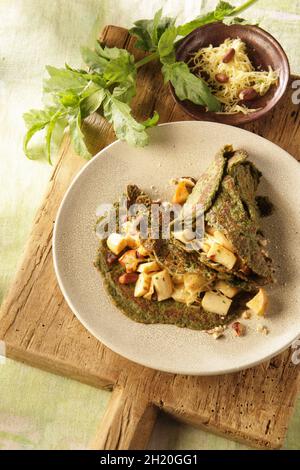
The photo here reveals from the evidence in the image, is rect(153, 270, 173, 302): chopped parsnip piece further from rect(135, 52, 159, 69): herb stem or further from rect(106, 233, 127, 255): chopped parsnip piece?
rect(135, 52, 159, 69): herb stem

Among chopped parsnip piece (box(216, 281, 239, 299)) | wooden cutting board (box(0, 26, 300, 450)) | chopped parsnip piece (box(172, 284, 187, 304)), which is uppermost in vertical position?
chopped parsnip piece (box(216, 281, 239, 299))

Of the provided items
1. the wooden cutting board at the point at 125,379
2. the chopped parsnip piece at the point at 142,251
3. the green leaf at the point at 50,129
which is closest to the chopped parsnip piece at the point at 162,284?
the chopped parsnip piece at the point at 142,251

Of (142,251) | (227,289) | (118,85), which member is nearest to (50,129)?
(118,85)

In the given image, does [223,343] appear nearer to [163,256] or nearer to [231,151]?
[163,256]

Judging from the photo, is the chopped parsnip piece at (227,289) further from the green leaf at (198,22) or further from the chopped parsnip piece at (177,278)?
the green leaf at (198,22)

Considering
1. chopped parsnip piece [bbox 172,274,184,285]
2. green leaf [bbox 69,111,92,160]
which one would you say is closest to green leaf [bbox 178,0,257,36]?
green leaf [bbox 69,111,92,160]

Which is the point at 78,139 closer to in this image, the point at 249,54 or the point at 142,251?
the point at 142,251

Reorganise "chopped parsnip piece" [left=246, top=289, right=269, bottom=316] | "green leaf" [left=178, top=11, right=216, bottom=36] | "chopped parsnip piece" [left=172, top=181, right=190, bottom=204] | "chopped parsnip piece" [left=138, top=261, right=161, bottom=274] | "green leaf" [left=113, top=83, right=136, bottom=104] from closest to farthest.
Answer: "chopped parsnip piece" [left=246, top=289, right=269, bottom=316] → "chopped parsnip piece" [left=138, top=261, right=161, bottom=274] → "chopped parsnip piece" [left=172, top=181, right=190, bottom=204] → "green leaf" [left=113, top=83, right=136, bottom=104] → "green leaf" [left=178, top=11, right=216, bottom=36]
